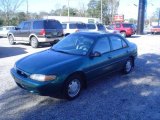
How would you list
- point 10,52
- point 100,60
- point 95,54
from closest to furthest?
point 95,54
point 100,60
point 10,52

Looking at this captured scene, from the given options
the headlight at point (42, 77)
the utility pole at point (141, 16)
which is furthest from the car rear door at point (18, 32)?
the utility pole at point (141, 16)

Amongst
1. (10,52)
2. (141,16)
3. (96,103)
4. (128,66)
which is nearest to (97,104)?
(96,103)

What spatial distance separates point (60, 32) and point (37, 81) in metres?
11.2

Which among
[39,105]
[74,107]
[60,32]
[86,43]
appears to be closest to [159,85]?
[86,43]

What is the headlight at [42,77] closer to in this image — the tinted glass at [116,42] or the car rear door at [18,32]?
the tinted glass at [116,42]

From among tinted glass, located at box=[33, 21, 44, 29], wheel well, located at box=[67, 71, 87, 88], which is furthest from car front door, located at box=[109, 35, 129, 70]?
tinted glass, located at box=[33, 21, 44, 29]

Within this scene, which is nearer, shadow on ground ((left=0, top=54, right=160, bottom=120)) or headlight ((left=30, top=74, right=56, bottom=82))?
shadow on ground ((left=0, top=54, right=160, bottom=120))

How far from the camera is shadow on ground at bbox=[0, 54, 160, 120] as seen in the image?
4.78 m

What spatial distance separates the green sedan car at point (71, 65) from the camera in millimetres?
Answer: 5102

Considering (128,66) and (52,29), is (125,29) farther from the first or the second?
(128,66)

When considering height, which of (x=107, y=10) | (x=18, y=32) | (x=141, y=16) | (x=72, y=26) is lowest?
(x=18, y=32)

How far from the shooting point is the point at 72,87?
218 inches

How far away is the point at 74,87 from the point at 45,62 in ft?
3.00

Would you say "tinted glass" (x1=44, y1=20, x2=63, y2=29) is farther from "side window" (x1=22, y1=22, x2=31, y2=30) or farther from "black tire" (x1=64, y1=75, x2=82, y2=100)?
"black tire" (x1=64, y1=75, x2=82, y2=100)
